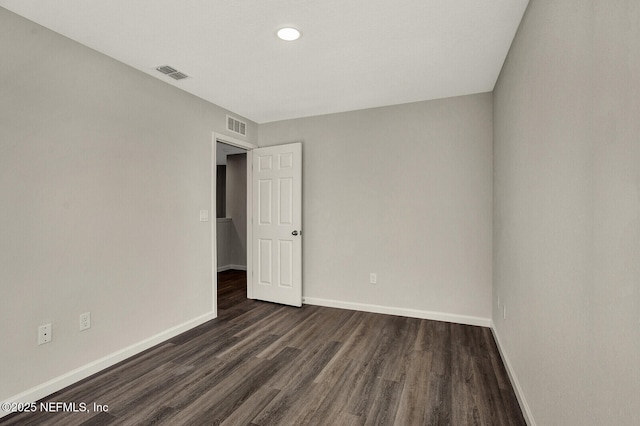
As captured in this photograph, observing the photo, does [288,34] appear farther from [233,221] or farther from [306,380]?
[233,221]

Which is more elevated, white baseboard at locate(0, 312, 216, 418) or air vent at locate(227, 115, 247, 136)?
air vent at locate(227, 115, 247, 136)

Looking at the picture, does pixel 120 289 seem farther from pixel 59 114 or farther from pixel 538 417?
pixel 538 417

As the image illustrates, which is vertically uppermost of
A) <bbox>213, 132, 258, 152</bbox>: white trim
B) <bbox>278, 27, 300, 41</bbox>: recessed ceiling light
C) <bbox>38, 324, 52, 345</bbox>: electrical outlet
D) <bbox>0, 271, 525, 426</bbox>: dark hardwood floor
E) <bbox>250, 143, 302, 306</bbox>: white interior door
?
<bbox>278, 27, 300, 41</bbox>: recessed ceiling light

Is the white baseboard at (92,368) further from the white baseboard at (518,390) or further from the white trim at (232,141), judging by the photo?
the white baseboard at (518,390)

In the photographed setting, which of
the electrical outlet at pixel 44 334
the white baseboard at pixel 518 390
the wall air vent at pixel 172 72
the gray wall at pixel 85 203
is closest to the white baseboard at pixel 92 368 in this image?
the gray wall at pixel 85 203

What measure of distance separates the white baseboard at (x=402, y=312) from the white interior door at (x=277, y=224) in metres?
0.32

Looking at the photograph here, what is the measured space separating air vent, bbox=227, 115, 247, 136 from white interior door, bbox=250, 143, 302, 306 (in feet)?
1.06

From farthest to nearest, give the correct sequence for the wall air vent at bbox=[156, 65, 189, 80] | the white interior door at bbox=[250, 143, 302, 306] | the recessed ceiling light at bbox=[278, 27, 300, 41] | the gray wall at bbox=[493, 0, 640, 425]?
1. the white interior door at bbox=[250, 143, 302, 306]
2. the wall air vent at bbox=[156, 65, 189, 80]
3. the recessed ceiling light at bbox=[278, 27, 300, 41]
4. the gray wall at bbox=[493, 0, 640, 425]

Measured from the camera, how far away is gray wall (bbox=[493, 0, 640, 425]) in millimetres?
833

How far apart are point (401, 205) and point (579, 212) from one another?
8.10 feet

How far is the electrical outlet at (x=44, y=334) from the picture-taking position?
2.06 meters

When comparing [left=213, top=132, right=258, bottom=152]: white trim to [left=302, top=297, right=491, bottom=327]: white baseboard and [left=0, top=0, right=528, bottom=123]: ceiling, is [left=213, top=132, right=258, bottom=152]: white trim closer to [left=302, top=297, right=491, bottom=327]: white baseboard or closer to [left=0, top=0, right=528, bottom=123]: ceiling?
[left=0, top=0, right=528, bottom=123]: ceiling

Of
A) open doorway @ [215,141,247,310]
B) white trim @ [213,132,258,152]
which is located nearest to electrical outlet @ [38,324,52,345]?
white trim @ [213,132,258,152]

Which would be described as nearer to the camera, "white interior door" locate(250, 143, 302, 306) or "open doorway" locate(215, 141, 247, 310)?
"white interior door" locate(250, 143, 302, 306)
